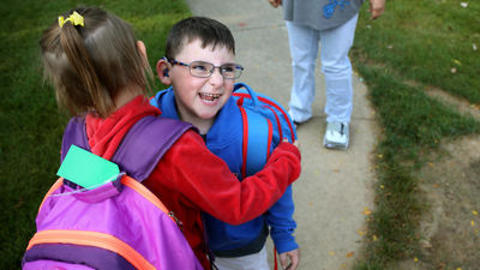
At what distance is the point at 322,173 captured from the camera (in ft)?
10.4

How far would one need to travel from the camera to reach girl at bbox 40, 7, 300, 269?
3.38 ft

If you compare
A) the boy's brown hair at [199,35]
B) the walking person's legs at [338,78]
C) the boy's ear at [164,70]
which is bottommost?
the walking person's legs at [338,78]

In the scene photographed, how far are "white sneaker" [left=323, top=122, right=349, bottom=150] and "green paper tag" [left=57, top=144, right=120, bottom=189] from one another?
2517 millimetres

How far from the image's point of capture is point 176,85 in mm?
1509

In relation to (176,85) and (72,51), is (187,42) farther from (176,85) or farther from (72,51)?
(72,51)

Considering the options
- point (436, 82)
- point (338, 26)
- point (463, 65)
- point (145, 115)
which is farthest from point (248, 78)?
point (145, 115)

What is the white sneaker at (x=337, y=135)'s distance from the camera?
10.8 ft

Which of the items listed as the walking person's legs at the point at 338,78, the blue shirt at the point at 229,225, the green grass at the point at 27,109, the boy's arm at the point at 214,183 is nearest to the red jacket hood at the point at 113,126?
the boy's arm at the point at 214,183

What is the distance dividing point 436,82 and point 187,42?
129 inches

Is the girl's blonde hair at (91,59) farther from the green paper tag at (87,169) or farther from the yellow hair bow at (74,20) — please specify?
the green paper tag at (87,169)

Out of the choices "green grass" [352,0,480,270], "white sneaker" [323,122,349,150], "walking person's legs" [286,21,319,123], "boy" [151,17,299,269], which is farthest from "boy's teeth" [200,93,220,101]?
"white sneaker" [323,122,349,150]

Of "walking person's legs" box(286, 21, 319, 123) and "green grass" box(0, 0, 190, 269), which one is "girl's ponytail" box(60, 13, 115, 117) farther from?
"walking person's legs" box(286, 21, 319, 123)

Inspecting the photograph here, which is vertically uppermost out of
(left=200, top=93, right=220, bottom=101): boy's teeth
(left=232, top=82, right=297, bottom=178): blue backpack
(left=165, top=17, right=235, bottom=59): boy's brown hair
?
(left=165, top=17, right=235, bottom=59): boy's brown hair

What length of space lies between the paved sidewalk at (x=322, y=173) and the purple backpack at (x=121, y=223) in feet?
5.59
